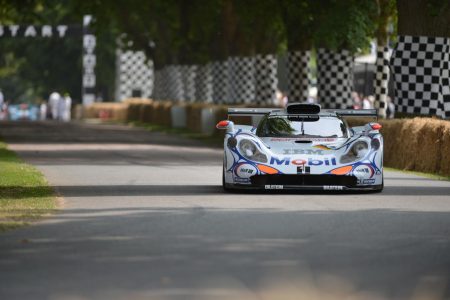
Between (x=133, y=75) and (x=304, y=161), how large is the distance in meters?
63.4

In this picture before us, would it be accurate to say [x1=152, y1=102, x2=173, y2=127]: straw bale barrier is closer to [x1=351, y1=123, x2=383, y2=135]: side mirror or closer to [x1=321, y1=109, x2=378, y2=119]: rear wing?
[x1=321, y1=109, x2=378, y2=119]: rear wing

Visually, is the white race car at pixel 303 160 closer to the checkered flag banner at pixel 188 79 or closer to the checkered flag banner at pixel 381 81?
the checkered flag banner at pixel 381 81

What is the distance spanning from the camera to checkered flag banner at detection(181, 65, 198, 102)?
5828 cm

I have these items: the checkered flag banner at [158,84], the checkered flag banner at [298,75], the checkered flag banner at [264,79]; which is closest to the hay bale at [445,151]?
the checkered flag banner at [298,75]

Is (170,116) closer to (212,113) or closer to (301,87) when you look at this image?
(212,113)

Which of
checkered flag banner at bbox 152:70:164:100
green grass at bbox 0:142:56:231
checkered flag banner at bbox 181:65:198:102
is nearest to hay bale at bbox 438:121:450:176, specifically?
green grass at bbox 0:142:56:231

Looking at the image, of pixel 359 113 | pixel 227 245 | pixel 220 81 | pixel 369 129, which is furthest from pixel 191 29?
pixel 227 245

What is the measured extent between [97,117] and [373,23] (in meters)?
43.8

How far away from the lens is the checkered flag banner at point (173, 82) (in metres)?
60.2

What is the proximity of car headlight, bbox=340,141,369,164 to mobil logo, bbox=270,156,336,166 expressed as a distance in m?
0.16

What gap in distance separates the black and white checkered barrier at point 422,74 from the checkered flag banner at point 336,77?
26.1 feet

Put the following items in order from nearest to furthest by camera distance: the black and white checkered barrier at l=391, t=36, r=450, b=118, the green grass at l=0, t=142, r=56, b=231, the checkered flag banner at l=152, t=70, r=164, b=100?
1. the green grass at l=0, t=142, r=56, b=231
2. the black and white checkered barrier at l=391, t=36, r=450, b=118
3. the checkered flag banner at l=152, t=70, r=164, b=100

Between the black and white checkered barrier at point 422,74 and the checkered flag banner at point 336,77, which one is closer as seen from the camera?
the black and white checkered barrier at point 422,74

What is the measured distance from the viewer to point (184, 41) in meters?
53.0
